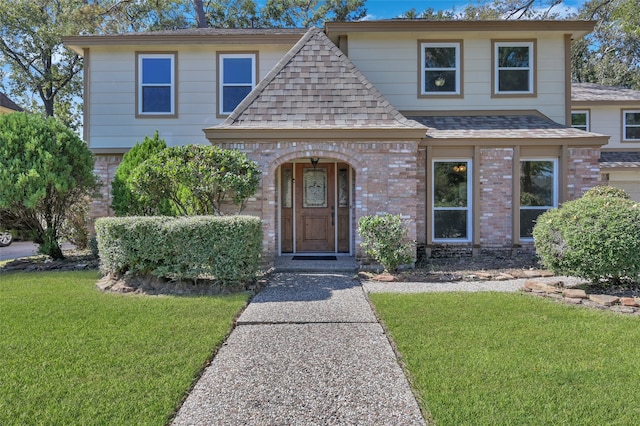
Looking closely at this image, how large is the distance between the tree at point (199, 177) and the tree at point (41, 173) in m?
2.34

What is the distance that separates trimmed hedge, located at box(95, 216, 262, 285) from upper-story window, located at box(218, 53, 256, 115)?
5877 mm

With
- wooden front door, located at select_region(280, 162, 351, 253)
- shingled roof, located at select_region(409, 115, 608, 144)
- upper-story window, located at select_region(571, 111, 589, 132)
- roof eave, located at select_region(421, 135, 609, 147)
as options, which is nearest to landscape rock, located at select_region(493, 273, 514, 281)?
roof eave, located at select_region(421, 135, 609, 147)

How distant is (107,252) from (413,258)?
6.05 metres

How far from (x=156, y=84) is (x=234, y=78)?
2.28 meters

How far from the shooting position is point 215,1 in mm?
23516

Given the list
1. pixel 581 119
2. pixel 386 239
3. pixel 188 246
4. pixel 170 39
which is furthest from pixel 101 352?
pixel 581 119

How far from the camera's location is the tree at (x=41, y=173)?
877cm

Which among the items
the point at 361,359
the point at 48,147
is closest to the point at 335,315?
the point at 361,359

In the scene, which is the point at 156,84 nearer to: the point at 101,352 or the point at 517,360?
the point at 101,352

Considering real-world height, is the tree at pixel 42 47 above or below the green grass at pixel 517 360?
above

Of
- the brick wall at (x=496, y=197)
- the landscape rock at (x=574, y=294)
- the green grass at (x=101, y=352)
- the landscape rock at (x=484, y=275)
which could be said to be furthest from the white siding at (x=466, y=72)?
the green grass at (x=101, y=352)

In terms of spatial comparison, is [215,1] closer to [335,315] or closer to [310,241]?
[310,241]

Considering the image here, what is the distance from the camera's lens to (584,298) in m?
6.18

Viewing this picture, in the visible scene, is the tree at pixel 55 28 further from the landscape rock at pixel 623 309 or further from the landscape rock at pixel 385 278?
the landscape rock at pixel 623 309
